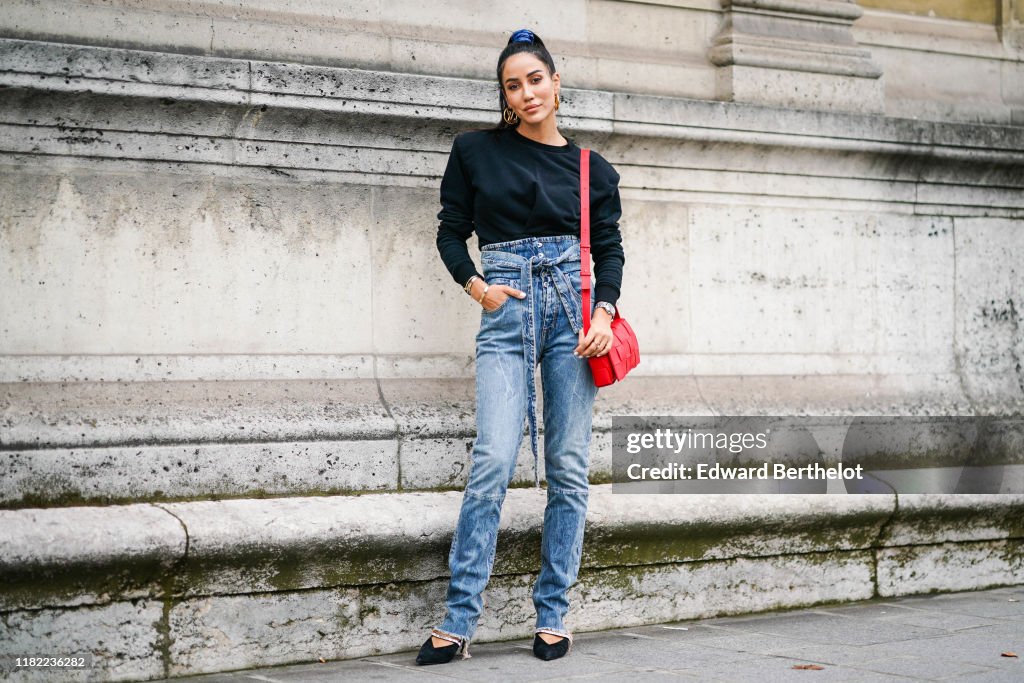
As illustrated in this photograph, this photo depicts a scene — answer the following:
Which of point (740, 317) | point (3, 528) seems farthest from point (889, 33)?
point (3, 528)

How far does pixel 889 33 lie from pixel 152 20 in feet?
11.3

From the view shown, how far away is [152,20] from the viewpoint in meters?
4.71

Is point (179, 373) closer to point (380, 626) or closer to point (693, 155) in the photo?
point (380, 626)

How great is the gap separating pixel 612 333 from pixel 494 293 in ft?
1.33

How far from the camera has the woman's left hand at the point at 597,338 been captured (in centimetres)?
436

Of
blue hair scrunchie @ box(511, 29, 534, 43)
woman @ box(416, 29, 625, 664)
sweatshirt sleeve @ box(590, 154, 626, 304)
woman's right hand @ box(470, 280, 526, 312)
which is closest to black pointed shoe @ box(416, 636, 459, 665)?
woman @ box(416, 29, 625, 664)

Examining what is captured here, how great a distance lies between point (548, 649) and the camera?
4.41m

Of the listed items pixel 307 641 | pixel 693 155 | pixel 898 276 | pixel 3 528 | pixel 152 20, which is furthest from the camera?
pixel 898 276

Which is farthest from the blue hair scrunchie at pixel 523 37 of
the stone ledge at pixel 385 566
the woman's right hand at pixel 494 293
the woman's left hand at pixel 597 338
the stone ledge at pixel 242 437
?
the stone ledge at pixel 385 566

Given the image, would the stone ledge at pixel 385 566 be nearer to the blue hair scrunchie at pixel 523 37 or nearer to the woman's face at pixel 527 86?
the woman's face at pixel 527 86

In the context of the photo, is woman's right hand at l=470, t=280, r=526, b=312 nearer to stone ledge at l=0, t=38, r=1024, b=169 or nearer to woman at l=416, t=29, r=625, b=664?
woman at l=416, t=29, r=625, b=664

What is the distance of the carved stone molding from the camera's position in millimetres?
5793

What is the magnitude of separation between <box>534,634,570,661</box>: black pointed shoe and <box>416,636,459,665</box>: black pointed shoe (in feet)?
0.92

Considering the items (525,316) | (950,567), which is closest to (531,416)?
(525,316)
